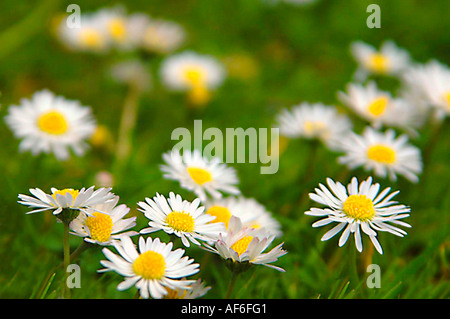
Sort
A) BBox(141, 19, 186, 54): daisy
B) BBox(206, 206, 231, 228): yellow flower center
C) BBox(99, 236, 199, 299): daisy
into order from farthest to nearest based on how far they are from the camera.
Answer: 1. BBox(141, 19, 186, 54): daisy
2. BBox(206, 206, 231, 228): yellow flower center
3. BBox(99, 236, 199, 299): daisy

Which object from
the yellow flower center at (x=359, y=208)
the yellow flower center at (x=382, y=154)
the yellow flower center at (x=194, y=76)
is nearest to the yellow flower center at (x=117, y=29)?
the yellow flower center at (x=194, y=76)

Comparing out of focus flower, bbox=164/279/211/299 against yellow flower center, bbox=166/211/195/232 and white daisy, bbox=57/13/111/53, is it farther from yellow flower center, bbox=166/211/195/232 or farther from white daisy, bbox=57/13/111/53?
white daisy, bbox=57/13/111/53

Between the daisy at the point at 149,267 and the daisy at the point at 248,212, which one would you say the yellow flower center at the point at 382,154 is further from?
the daisy at the point at 149,267

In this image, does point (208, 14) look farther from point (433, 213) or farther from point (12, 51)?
point (433, 213)

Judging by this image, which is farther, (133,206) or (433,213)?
(433,213)

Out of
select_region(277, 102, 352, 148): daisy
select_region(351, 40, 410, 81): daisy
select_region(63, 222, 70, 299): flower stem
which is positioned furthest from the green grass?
select_region(351, 40, 410, 81): daisy
